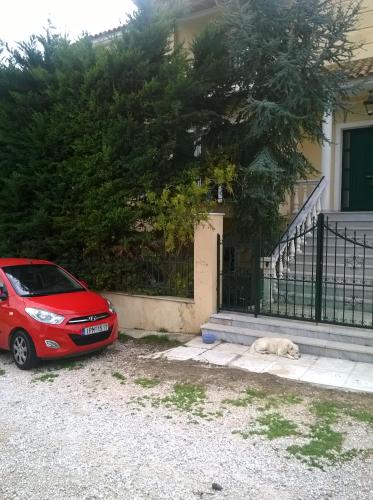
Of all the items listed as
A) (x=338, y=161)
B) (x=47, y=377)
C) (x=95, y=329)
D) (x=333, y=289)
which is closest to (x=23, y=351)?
(x=47, y=377)

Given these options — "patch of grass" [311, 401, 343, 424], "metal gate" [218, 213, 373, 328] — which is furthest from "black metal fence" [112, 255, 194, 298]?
"patch of grass" [311, 401, 343, 424]

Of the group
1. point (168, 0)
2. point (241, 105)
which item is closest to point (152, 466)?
point (241, 105)

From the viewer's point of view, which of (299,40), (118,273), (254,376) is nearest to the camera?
(254,376)

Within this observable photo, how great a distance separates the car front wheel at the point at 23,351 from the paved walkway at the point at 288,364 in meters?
1.75

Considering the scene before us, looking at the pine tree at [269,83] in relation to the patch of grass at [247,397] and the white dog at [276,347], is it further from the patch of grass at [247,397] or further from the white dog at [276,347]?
the patch of grass at [247,397]

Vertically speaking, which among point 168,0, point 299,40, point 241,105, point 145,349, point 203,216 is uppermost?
point 168,0

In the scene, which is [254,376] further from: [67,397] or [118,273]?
[118,273]

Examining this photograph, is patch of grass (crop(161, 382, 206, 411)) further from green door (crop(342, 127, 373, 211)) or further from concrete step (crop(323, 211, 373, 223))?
green door (crop(342, 127, 373, 211))

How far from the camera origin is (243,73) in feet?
27.5

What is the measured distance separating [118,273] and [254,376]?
361 cm

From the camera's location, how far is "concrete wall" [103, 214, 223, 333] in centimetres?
761

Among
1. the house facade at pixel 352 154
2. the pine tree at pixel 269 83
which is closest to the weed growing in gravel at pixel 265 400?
the pine tree at pixel 269 83

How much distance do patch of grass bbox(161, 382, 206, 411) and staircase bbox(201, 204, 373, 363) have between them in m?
1.90

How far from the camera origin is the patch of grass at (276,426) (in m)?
4.17
